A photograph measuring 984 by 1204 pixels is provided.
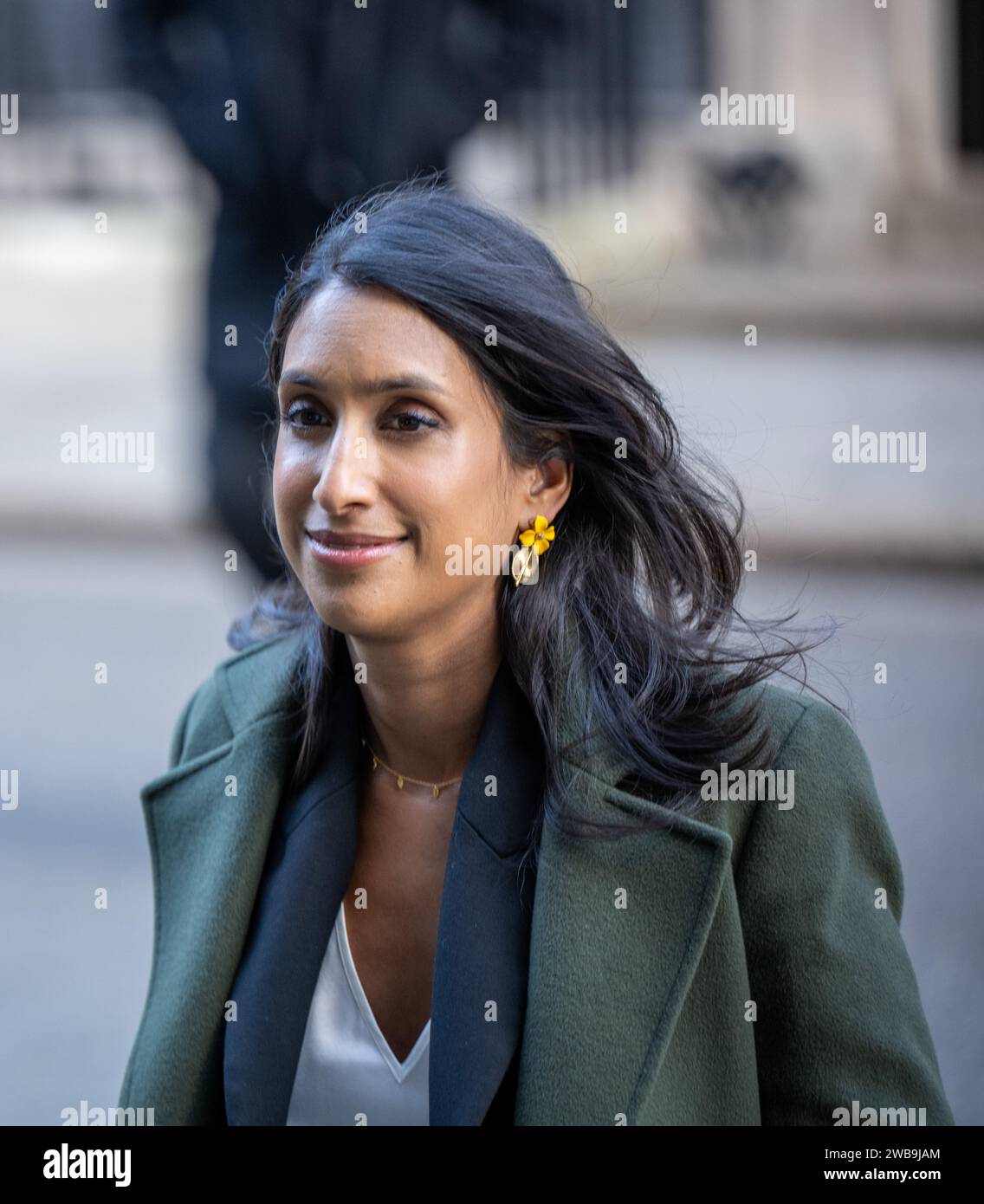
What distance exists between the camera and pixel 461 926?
7.34ft

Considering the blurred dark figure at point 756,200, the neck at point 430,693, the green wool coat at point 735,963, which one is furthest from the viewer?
the blurred dark figure at point 756,200

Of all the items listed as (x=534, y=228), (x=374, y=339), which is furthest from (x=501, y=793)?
(x=534, y=228)

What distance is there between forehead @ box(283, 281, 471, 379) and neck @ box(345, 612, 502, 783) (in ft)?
1.29

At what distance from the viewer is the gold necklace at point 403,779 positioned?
8.13 ft

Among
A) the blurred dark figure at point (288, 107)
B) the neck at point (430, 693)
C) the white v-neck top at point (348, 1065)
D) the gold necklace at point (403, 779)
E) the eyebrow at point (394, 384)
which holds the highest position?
the blurred dark figure at point (288, 107)

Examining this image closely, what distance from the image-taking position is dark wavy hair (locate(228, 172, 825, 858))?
2229 millimetres

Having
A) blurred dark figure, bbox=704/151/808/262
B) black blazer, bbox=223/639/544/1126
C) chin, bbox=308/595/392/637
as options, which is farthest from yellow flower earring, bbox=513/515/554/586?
blurred dark figure, bbox=704/151/808/262

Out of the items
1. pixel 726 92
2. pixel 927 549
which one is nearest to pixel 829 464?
pixel 927 549

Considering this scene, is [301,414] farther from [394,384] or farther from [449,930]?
[449,930]

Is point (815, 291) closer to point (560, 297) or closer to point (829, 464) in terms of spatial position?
point (829, 464)

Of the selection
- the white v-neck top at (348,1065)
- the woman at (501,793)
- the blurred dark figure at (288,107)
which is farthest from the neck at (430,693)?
the blurred dark figure at (288,107)

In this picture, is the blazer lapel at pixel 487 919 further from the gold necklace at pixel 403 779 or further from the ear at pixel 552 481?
the ear at pixel 552 481

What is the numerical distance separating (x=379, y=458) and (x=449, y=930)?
0.64m

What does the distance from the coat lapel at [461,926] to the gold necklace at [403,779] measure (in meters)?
0.05
